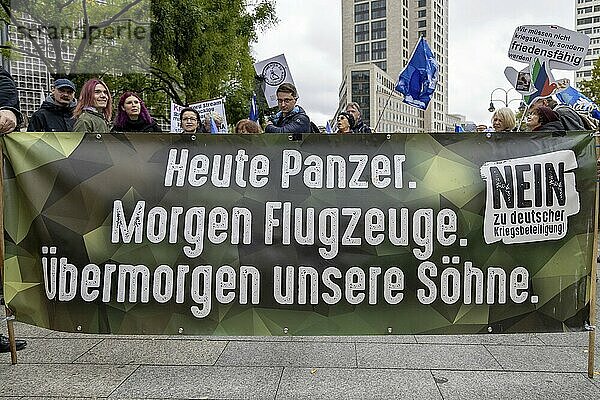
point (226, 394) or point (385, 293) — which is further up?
point (385, 293)

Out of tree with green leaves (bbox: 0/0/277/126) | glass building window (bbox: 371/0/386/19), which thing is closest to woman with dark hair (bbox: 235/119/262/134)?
tree with green leaves (bbox: 0/0/277/126)

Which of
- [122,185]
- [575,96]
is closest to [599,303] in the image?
[122,185]

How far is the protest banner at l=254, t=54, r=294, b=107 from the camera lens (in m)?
13.4

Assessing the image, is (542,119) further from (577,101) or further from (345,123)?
(577,101)

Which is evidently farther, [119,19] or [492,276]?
[119,19]

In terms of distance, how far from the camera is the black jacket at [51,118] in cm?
571

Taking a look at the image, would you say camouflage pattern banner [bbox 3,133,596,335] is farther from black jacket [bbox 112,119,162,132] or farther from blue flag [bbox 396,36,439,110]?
blue flag [bbox 396,36,439,110]

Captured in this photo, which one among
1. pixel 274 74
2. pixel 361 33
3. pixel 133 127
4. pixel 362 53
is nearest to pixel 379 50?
pixel 362 53

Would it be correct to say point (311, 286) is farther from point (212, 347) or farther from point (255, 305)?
point (212, 347)

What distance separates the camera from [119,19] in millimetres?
20469

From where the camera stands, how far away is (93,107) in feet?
17.6

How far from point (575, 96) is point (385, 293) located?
9259mm

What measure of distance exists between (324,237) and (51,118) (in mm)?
Answer: 3338

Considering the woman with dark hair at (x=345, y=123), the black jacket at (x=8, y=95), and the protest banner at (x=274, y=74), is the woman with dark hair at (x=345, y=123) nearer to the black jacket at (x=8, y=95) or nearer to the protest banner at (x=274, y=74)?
the protest banner at (x=274, y=74)
